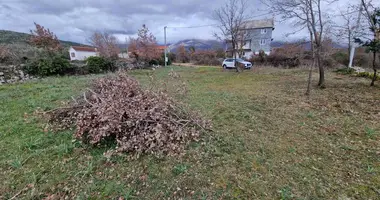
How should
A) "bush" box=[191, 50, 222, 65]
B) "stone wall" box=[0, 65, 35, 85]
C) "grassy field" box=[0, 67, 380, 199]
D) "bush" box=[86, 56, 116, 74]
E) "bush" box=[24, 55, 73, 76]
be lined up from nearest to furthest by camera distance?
"grassy field" box=[0, 67, 380, 199], "stone wall" box=[0, 65, 35, 85], "bush" box=[24, 55, 73, 76], "bush" box=[86, 56, 116, 74], "bush" box=[191, 50, 222, 65]

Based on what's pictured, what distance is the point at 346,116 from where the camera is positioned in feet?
12.6

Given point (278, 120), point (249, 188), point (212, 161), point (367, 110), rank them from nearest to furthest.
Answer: point (249, 188) < point (212, 161) < point (278, 120) < point (367, 110)

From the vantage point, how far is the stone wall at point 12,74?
8492 millimetres

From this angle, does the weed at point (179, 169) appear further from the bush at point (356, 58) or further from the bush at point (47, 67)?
the bush at point (356, 58)

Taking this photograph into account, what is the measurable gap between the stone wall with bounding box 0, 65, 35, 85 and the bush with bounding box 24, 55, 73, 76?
32 centimetres

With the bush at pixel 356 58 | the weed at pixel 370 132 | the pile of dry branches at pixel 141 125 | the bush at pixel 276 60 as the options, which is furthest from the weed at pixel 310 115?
the bush at pixel 276 60

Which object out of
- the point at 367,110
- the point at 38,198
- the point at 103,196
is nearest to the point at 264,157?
the point at 103,196

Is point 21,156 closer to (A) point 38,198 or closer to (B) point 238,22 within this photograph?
(A) point 38,198

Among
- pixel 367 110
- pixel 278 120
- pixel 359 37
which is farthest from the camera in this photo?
pixel 359 37

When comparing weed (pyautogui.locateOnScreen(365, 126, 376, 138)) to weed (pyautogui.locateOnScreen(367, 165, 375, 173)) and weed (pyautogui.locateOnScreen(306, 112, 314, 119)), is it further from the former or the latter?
weed (pyautogui.locateOnScreen(367, 165, 375, 173))

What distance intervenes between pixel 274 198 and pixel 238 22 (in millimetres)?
13206

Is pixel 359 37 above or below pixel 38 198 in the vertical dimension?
above

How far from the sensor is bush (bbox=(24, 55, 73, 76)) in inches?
379

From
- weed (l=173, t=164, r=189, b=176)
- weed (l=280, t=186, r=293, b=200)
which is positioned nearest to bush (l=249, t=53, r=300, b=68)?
weed (l=280, t=186, r=293, b=200)
